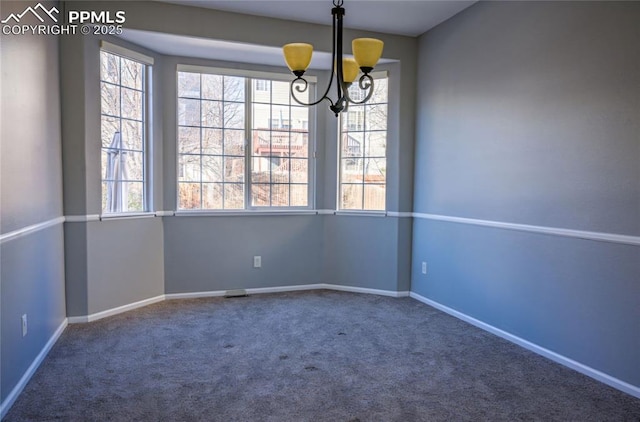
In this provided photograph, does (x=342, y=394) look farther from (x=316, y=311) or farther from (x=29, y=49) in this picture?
(x=29, y=49)

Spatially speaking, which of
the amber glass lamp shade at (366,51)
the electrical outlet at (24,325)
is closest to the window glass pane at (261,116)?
the amber glass lamp shade at (366,51)

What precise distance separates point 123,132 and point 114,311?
157 centimetres

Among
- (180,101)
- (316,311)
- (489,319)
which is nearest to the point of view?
(489,319)

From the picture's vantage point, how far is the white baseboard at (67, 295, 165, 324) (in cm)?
351

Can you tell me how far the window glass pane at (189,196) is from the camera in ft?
14.1

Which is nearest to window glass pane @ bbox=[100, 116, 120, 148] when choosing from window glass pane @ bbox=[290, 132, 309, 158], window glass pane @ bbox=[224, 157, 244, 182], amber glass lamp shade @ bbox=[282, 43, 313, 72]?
window glass pane @ bbox=[224, 157, 244, 182]

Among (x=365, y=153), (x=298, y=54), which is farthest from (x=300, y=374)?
(x=365, y=153)

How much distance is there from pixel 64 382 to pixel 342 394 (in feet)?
5.24

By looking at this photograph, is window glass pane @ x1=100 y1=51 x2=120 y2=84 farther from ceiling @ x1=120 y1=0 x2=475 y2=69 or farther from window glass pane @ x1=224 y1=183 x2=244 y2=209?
window glass pane @ x1=224 y1=183 x2=244 y2=209

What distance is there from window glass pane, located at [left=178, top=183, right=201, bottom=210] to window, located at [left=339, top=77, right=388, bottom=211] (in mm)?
1506

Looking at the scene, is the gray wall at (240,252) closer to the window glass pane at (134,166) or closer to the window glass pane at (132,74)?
the window glass pane at (134,166)

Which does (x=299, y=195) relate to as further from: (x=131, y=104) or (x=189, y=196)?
(x=131, y=104)

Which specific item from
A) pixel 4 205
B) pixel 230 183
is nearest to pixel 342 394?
pixel 4 205

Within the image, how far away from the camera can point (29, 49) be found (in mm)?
2643
